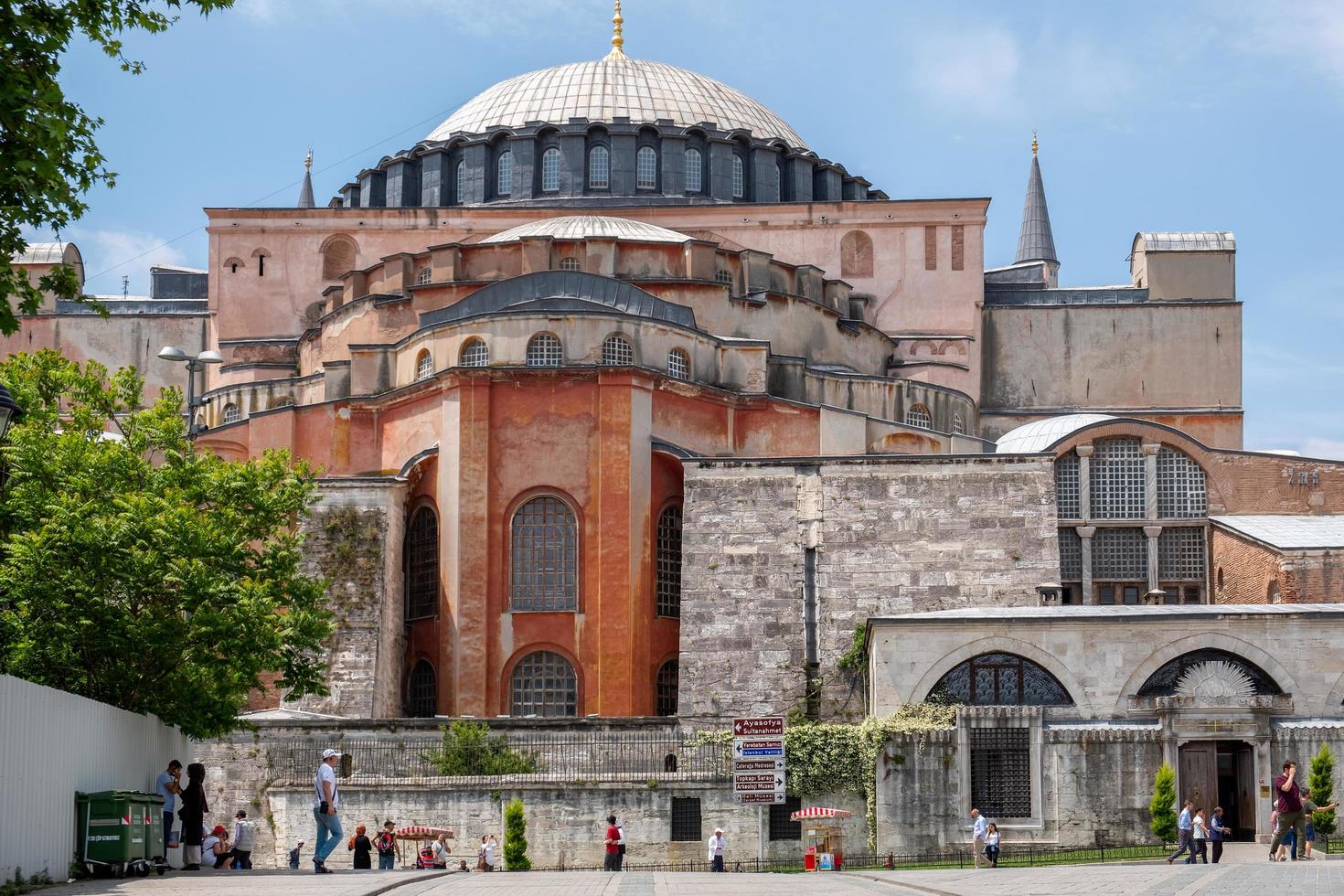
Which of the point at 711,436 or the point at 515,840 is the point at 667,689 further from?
the point at 515,840

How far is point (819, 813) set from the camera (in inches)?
1358

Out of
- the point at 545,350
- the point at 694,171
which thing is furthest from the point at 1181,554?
the point at 694,171

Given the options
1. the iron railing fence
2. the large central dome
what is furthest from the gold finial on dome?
the iron railing fence

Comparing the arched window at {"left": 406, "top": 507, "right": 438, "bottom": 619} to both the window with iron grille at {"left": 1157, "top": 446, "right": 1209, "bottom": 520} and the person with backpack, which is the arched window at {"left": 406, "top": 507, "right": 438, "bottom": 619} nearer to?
the person with backpack

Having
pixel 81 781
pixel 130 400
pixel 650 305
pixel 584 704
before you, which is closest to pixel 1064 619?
pixel 584 704

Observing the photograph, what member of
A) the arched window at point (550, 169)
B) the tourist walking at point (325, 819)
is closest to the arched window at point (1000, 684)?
the tourist walking at point (325, 819)

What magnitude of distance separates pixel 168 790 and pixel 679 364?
Result: 72.0ft

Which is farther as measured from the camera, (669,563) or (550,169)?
(550,169)

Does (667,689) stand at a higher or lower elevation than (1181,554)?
lower

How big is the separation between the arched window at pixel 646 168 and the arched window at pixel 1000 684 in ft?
82.4

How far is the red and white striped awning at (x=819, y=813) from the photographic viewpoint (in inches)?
1358

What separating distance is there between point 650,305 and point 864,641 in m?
10.1

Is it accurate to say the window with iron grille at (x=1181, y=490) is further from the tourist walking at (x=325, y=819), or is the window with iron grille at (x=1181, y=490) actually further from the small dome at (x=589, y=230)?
the tourist walking at (x=325, y=819)

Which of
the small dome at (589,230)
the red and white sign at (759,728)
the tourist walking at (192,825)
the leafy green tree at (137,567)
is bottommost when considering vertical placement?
the tourist walking at (192,825)
